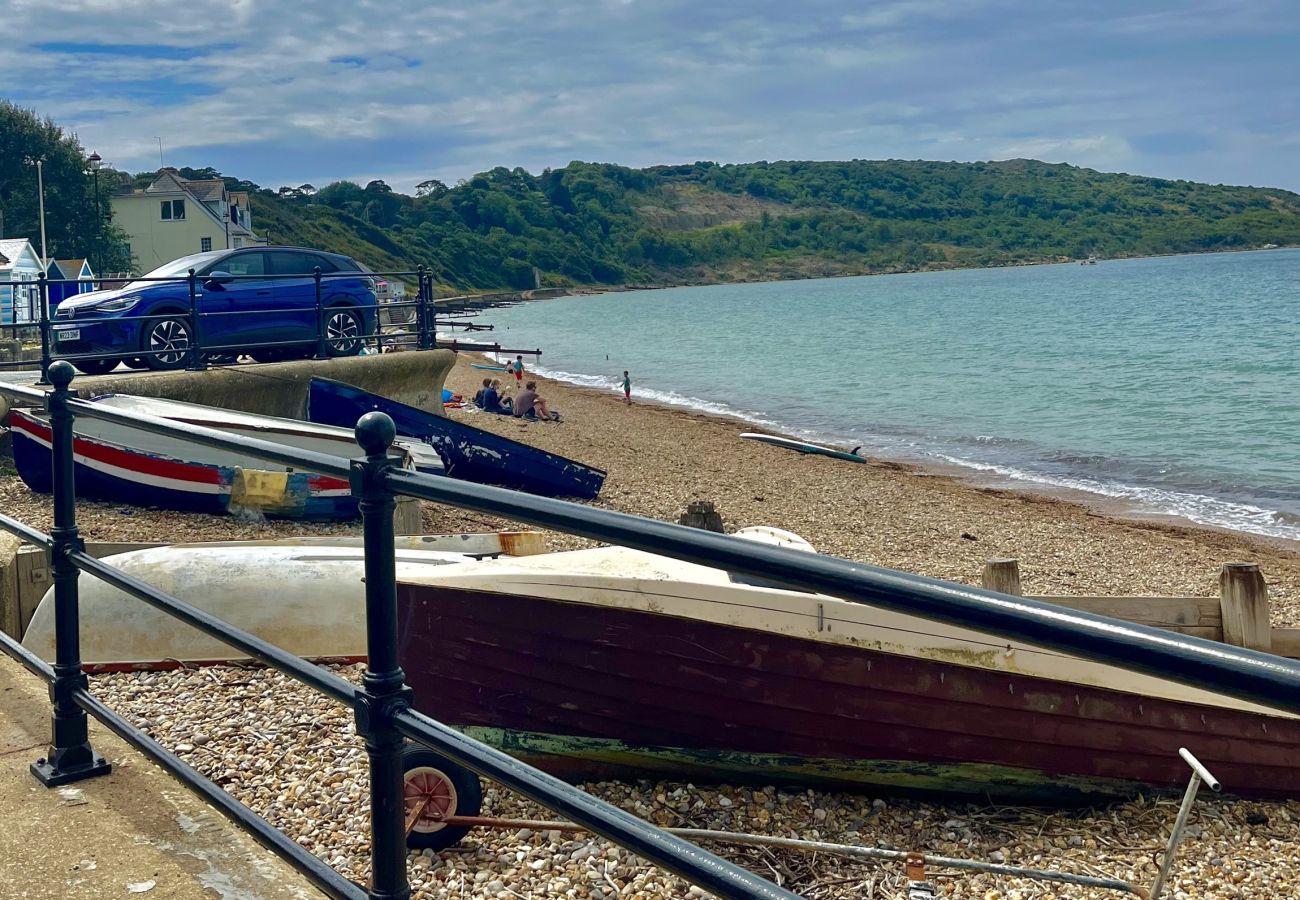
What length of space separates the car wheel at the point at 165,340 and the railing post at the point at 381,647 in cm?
1281

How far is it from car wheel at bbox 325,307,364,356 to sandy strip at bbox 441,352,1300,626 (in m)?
3.87

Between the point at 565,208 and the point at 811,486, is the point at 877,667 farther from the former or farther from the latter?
the point at 565,208

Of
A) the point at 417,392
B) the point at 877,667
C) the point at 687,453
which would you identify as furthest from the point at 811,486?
the point at 877,667

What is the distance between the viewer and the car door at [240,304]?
1449cm

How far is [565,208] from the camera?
189125 mm

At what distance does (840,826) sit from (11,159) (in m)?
77.8

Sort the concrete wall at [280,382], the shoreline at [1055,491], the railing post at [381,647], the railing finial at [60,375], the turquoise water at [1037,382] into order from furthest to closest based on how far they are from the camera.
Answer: the turquoise water at [1037,382] < the shoreline at [1055,491] < the concrete wall at [280,382] < the railing finial at [60,375] < the railing post at [381,647]

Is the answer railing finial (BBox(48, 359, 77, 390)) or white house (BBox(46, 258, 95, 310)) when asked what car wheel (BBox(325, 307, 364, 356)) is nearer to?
railing finial (BBox(48, 359, 77, 390))

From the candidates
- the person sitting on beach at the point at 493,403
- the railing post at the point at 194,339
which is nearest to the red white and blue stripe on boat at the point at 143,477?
the railing post at the point at 194,339

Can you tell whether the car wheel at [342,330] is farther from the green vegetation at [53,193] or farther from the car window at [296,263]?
the green vegetation at [53,193]

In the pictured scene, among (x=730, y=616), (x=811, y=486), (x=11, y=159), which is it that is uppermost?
(x=11, y=159)

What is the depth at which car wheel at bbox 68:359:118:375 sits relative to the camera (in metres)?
14.0

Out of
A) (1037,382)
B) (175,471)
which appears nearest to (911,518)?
(175,471)

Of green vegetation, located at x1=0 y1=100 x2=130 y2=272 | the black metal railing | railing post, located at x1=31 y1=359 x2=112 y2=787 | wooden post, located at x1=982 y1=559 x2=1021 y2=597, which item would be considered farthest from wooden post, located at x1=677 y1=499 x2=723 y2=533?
green vegetation, located at x1=0 y1=100 x2=130 y2=272
